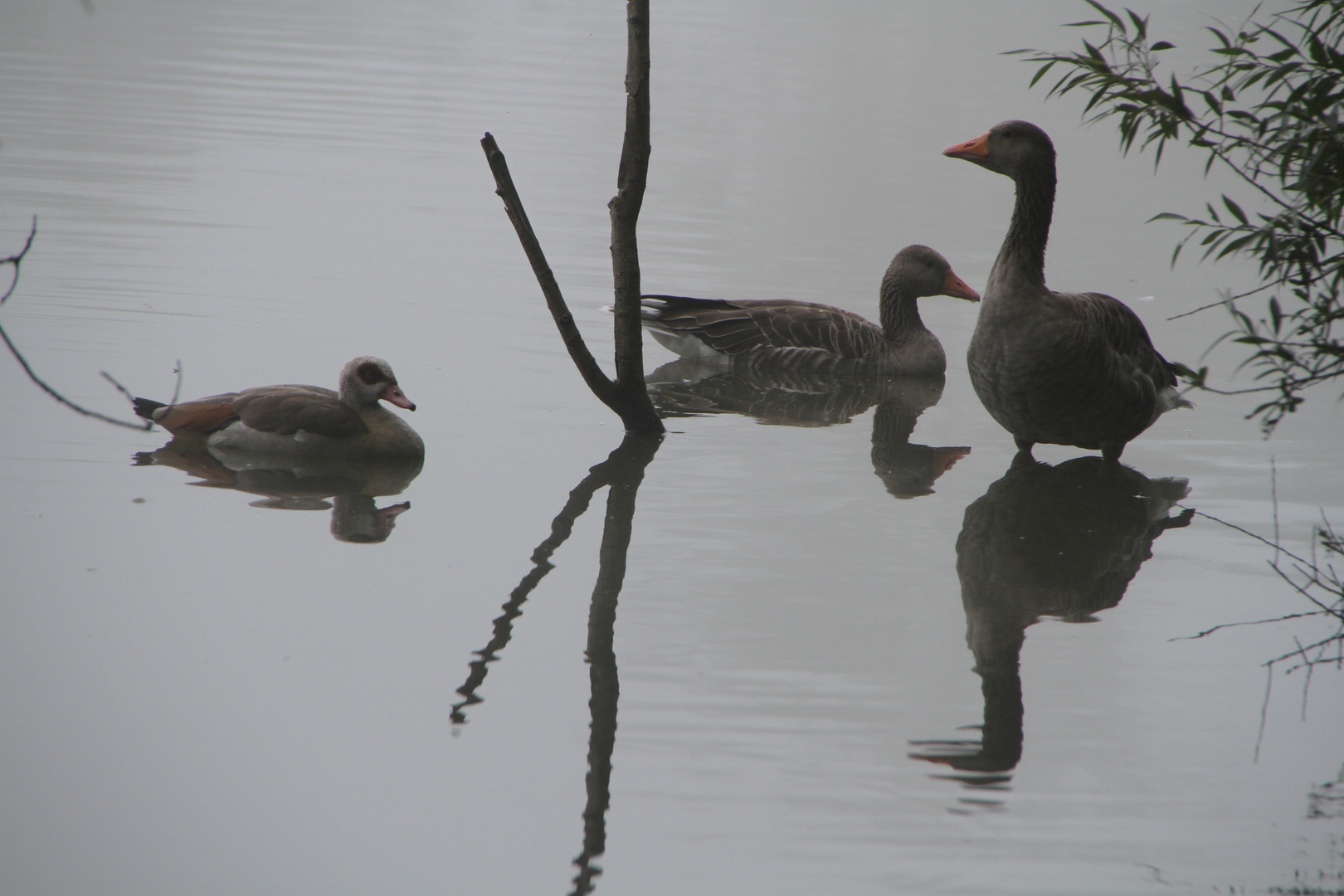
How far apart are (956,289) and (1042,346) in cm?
358

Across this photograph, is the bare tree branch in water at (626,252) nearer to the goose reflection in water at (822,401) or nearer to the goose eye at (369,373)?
the goose reflection in water at (822,401)

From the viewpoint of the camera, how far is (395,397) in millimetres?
7332

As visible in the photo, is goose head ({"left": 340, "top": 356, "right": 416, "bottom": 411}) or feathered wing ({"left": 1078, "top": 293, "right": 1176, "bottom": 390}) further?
feathered wing ({"left": 1078, "top": 293, "right": 1176, "bottom": 390})

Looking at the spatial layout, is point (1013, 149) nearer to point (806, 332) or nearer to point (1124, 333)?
point (1124, 333)

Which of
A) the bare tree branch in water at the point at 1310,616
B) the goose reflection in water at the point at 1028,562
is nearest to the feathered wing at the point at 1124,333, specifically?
the goose reflection in water at the point at 1028,562

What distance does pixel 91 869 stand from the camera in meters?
3.86

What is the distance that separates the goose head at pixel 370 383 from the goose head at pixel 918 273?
15.5 ft

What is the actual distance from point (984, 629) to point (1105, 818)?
145 centimetres

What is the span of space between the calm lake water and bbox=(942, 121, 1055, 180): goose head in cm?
189

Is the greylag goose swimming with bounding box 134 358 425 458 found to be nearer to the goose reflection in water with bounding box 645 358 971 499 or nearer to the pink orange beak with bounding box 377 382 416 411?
the pink orange beak with bounding box 377 382 416 411

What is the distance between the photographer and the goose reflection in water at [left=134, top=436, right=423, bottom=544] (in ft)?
21.8

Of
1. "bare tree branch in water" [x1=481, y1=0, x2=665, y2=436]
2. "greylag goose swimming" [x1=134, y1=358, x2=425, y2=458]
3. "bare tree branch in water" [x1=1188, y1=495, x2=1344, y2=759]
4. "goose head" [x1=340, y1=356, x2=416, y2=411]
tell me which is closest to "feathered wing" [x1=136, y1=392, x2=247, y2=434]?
"greylag goose swimming" [x1=134, y1=358, x2=425, y2=458]

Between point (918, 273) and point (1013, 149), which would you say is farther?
point (918, 273)

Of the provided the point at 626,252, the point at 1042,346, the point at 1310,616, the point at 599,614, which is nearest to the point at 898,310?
the point at 1042,346
